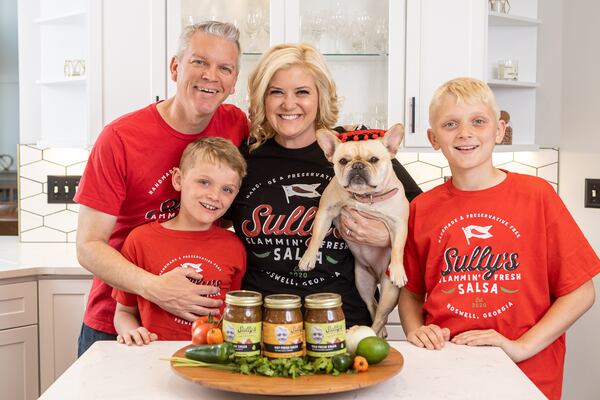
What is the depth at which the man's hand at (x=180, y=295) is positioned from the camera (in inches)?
64.2

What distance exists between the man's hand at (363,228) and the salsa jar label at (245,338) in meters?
0.61

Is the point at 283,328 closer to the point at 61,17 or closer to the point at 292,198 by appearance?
the point at 292,198

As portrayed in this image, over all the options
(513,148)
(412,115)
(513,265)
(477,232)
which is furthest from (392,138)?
(513,148)

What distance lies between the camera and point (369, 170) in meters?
1.72

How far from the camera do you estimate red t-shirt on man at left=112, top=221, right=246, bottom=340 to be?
5.62ft

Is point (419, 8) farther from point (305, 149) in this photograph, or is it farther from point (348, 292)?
point (348, 292)

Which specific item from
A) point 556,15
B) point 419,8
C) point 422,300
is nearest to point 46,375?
point 422,300

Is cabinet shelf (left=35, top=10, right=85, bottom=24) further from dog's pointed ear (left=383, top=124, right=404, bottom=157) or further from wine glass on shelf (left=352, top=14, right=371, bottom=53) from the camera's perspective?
dog's pointed ear (left=383, top=124, right=404, bottom=157)

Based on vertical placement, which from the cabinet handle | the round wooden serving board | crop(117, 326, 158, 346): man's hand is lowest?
crop(117, 326, 158, 346): man's hand

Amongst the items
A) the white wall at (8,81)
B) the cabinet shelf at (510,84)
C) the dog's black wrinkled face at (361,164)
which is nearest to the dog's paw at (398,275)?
the dog's black wrinkled face at (361,164)

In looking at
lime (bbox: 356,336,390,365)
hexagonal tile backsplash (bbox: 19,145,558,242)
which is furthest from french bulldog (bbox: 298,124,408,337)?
hexagonal tile backsplash (bbox: 19,145,558,242)

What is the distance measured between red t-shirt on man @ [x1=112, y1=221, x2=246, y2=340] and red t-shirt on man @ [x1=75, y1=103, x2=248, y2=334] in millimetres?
88

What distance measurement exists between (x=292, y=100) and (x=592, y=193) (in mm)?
1600

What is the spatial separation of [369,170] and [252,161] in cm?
37
